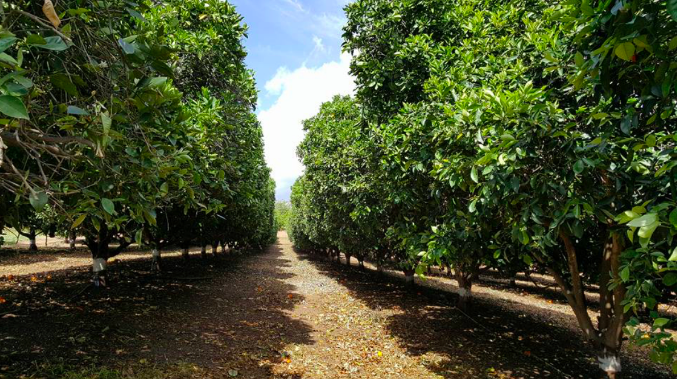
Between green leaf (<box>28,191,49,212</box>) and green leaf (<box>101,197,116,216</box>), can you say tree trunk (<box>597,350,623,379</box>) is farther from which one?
green leaf (<box>28,191,49,212</box>)

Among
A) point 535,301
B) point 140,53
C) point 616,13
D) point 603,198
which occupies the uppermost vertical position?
point 616,13

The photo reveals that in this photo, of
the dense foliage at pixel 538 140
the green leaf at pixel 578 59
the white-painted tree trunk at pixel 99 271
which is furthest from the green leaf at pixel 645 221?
the white-painted tree trunk at pixel 99 271

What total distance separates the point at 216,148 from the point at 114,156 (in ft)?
14.7

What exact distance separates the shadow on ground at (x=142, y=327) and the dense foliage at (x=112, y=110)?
6.13 feet

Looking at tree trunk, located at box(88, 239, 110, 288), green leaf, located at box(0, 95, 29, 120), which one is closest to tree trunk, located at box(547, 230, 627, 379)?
green leaf, located at box(0, 95, 29, 120)

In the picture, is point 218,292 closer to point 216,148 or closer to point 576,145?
point 216,148

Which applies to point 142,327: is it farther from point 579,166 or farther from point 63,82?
point 579,166

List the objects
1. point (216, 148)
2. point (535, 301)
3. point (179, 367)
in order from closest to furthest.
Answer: point (179, 367) < point (216, 148) < point (535, 301)

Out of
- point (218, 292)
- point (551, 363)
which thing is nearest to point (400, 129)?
point (551, 363)

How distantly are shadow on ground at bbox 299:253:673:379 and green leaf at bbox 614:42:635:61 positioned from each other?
575cm

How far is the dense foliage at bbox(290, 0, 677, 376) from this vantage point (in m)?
2.48

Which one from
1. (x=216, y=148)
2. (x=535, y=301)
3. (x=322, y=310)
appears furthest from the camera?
(x=535, y=301)

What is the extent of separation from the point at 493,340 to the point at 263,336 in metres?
5.47

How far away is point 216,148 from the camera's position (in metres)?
7.92
